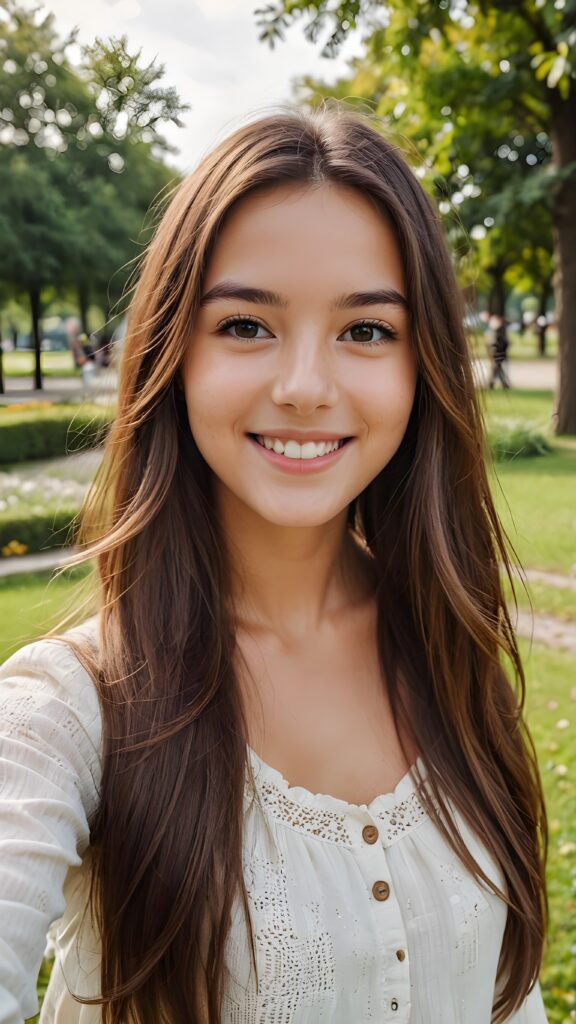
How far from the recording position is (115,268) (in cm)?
182

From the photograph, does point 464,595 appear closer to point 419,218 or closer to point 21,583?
point 419,218

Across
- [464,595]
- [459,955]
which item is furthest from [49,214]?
[459,955]

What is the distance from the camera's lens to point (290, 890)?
124 cm

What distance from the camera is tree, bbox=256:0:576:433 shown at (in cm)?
250

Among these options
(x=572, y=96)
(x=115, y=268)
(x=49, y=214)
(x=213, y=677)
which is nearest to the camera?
(x=213, y=677)

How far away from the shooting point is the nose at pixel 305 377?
4.13 feet

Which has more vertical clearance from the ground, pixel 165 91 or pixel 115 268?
pixel 165 91

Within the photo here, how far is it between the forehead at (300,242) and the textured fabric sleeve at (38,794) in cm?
63

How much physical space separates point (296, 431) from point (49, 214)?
2.54 ft

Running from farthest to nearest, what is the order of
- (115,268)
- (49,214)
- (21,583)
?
(21,583), (115,268), (49,214)

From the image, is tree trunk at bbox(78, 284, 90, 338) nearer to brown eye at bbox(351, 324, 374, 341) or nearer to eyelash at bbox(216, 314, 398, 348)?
eyelash at bbox(216, 314, 398, 348)

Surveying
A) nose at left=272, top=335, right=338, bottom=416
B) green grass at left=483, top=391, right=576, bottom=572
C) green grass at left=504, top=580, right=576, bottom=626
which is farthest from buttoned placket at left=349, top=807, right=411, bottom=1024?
green grass at left=504, top=580, right=576, bottom=626

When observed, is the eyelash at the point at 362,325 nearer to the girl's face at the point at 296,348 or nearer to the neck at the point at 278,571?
the girl's face at the point at 296,348

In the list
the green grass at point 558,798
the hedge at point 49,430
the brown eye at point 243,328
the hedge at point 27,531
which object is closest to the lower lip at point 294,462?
the brown eye at point 243,328
